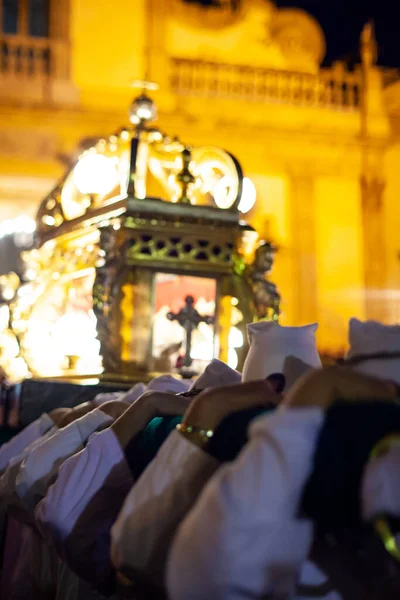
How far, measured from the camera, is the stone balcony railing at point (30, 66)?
1061 centimetres

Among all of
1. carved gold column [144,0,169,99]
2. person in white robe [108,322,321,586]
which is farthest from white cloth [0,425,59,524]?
carved gold column [144,0,169,99]

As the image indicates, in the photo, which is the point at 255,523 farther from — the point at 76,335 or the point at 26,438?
the point at 76,335

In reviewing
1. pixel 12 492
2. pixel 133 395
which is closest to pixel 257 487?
pixel 133 395

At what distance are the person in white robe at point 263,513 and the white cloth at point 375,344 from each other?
0.41 ft

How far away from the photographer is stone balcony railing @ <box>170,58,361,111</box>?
37.2 ft

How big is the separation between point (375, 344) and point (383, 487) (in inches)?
13.8

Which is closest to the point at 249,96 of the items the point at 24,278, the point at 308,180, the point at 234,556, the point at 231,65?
the point at 231,65

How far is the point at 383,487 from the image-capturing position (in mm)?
1120

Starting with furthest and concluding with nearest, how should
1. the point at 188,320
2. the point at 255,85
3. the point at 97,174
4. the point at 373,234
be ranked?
the point at 373,234 → the point at 255,85 → the point at 97,174 → the point at 188,320

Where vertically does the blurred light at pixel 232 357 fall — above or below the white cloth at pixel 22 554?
above

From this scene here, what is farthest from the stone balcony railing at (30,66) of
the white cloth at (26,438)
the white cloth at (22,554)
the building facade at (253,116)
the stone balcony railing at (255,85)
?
the white cloth at (22,554)

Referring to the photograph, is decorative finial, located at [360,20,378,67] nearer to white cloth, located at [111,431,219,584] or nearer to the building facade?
the building facade

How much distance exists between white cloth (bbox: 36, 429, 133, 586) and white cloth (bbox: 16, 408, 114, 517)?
0.34 meters

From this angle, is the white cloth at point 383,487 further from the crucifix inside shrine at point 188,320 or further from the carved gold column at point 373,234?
the carved gold column at point 373,234
